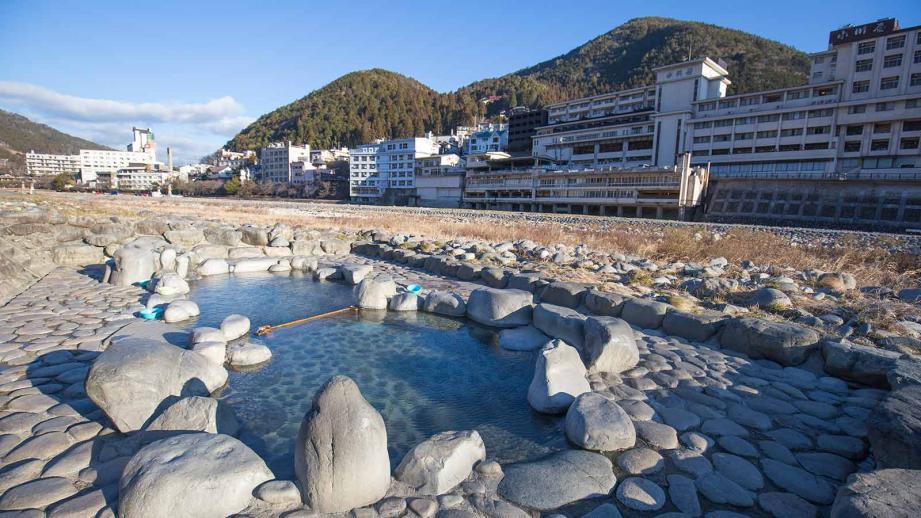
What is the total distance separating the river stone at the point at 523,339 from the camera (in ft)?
19.6

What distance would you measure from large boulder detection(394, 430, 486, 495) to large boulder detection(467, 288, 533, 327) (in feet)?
11.8

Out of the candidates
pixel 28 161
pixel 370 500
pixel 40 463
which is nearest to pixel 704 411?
pixel 370 500

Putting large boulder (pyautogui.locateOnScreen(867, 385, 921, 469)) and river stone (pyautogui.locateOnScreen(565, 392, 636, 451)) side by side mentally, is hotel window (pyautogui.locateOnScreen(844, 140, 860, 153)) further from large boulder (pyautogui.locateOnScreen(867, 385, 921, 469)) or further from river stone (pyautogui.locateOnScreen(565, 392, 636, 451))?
river stone (pyautogui.locateOnScreen(565, 392, 636, 451))

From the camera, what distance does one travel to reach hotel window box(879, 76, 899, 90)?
138 feet

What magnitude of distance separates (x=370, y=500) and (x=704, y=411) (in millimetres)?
3107

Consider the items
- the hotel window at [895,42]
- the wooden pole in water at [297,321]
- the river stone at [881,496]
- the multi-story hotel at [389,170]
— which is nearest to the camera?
the river stone at [881,496]

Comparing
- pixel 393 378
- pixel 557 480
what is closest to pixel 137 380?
pixel 393 378

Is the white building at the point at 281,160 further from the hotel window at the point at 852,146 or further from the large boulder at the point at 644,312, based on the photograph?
the large boulder at the point at 644,312

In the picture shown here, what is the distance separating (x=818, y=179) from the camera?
38094 mm

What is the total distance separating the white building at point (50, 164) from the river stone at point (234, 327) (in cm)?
15615

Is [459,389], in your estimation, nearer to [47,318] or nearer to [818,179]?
[47,318]

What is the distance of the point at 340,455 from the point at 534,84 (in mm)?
141142

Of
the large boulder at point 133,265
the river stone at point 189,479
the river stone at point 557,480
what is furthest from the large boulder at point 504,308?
the large boulder at point 133,265

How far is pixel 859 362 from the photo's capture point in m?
4.41
